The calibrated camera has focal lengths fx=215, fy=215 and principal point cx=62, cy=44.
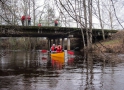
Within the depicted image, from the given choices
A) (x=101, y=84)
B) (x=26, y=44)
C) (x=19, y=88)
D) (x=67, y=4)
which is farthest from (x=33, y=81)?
(x=26, y=44)

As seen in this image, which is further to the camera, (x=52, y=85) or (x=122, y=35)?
(x=122, y=35)

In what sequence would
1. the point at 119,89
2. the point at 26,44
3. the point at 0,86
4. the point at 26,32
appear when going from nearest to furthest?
the point at 119,89
the point at 0,86
the point at 26,32
the point at 26,44

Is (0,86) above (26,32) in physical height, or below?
below

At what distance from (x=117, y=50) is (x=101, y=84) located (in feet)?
87.6

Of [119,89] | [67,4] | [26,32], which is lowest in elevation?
[119,89]

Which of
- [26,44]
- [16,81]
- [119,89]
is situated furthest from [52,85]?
[26,44]

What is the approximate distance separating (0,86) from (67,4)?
698 centimetres

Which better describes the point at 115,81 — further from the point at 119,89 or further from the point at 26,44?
the point at 26,44

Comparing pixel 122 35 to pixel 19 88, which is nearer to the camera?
pixel 19 88

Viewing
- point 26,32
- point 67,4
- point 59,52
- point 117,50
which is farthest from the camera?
point 26,32

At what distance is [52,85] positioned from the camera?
9.70 metres

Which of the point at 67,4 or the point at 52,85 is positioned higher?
the point at 67,4

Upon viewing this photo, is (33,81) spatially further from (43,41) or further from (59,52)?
(43,41)

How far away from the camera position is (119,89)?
888 cm
